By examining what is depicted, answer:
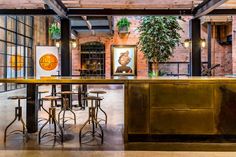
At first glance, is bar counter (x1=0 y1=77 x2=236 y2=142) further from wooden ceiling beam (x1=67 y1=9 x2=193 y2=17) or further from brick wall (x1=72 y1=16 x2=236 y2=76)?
brick wall (x1=72 y1=16 x2=236 y2=76)

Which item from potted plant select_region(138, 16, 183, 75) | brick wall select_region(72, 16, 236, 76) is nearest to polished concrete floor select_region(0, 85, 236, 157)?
potted plant select_region(138, 16, 183, 75)

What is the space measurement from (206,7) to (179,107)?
3.29 m

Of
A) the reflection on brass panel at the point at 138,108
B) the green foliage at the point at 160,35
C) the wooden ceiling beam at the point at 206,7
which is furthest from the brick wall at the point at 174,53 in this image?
the reflection on brass panel at the point at 138,108

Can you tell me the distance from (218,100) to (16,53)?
10015 mm

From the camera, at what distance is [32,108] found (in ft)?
16.5

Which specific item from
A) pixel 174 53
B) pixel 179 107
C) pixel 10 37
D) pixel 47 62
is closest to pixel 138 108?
pixel 179 107

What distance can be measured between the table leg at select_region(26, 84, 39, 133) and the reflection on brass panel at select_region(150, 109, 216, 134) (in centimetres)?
213

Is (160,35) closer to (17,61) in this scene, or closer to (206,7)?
(206,7)

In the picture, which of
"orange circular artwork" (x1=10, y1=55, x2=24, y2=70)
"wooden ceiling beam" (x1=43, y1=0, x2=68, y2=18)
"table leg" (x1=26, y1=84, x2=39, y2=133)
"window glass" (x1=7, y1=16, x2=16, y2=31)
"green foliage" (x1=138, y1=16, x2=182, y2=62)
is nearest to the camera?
"table leg" (x1=26, y1=84, x2=39, y2=133)

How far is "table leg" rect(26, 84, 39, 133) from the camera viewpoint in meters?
4.98

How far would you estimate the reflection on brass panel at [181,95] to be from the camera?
169 inches

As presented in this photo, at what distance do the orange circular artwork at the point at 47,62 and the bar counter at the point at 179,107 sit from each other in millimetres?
4844

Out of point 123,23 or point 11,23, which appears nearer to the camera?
point 11,23

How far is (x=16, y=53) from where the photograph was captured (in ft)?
40.1
